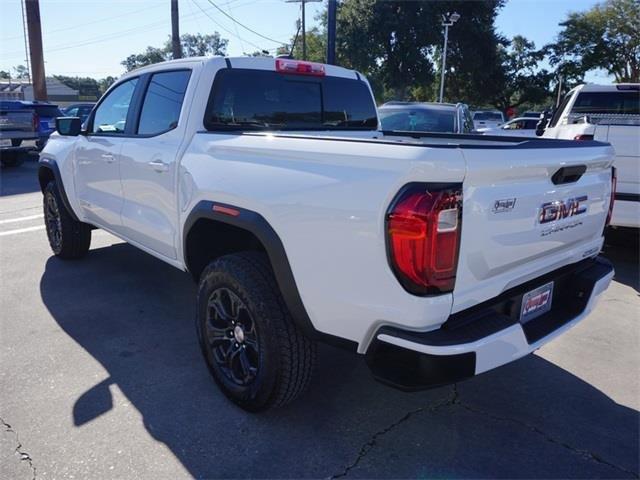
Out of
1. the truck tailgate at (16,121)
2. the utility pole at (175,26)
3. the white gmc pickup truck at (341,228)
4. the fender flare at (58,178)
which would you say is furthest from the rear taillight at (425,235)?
the utility pole at (175,26)

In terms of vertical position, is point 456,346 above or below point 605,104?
below

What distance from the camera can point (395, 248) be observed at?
1.97m

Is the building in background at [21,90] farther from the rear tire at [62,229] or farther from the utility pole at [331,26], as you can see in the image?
the rear tire at [62,229]

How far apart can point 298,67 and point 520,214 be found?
2.19 m

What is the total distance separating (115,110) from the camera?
4.36 m

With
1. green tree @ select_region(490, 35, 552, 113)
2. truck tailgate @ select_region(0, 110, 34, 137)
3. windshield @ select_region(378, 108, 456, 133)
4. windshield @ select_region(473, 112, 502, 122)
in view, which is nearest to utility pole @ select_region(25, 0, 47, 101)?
truck tailgate @ select_region(0, 110, 34, 137)

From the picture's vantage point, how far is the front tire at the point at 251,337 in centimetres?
254

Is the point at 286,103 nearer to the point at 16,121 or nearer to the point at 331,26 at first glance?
the point at 16,121

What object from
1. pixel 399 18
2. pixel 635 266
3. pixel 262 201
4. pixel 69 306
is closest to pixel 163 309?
pixel 69 306

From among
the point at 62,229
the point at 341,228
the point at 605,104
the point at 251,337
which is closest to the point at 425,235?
the point at 341,228

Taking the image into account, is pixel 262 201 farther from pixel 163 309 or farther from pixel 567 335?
pixel 567 335

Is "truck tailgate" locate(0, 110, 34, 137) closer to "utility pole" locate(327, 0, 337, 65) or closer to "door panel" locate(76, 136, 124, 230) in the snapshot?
"utility pole" locate(327, 0, 337, 65)

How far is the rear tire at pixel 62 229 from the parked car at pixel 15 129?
8355 mm

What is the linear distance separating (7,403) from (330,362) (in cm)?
193
